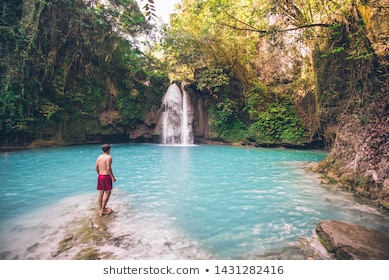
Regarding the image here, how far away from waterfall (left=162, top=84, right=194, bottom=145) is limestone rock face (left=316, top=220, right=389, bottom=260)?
1541 centimetres

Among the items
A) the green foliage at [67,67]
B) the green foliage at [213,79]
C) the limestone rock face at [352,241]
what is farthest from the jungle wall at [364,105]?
the green foliage at [213,79]

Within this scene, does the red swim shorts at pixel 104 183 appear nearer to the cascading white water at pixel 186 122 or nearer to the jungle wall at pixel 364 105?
the jungle wall at pixel 364 105

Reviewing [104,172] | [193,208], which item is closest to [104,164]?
[104,172]

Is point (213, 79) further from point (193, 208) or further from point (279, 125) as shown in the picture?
point (193, 208)

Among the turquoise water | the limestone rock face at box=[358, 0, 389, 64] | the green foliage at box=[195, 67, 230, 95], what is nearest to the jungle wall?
the limestone rock face at box=[358, 0, 389, 64]

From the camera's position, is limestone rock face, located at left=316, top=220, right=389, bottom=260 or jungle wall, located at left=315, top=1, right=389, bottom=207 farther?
jungle wall, located at left=315, top=1, right=389, bottom=207

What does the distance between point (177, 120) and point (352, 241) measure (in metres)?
16.3

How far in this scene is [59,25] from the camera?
1408 centimetres

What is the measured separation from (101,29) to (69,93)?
15.6 feet

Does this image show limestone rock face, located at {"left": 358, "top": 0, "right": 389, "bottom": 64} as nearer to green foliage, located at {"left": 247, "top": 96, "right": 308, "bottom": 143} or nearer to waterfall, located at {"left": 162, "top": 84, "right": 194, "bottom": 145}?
green foliage, located at {"left": 247, "top": 96, "right": 308, "bottom": 143}

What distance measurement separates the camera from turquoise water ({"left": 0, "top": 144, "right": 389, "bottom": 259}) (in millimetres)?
3260

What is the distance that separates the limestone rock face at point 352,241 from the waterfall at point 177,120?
15.4 m

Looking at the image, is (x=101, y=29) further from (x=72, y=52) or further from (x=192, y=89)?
(x=192, y=89)

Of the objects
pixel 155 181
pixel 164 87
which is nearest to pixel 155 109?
pixel 164 87
